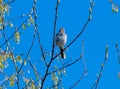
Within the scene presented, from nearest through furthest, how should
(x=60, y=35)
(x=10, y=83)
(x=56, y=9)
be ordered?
(x=56, y=9) → (x=10, y=83) → (x=60, y=35)

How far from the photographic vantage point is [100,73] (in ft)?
15.2

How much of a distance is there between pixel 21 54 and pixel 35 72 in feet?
1.17

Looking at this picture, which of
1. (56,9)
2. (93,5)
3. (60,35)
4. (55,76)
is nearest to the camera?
(56,9)

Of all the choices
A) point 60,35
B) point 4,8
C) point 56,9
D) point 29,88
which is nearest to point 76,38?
point 56,9

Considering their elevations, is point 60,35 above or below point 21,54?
above

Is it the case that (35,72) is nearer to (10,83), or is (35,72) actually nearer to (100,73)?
(10,83)

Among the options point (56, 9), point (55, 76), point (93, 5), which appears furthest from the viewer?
point (55, 76)

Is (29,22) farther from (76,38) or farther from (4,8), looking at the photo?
(76,38)

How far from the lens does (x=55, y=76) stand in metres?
6.05

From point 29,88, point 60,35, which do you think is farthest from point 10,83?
point 60,35

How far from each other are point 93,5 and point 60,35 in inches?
143

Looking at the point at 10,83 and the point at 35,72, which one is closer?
the point at 10,83

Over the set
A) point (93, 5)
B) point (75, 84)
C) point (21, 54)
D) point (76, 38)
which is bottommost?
point (75, 84)

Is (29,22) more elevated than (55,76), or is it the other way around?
(29,22)
